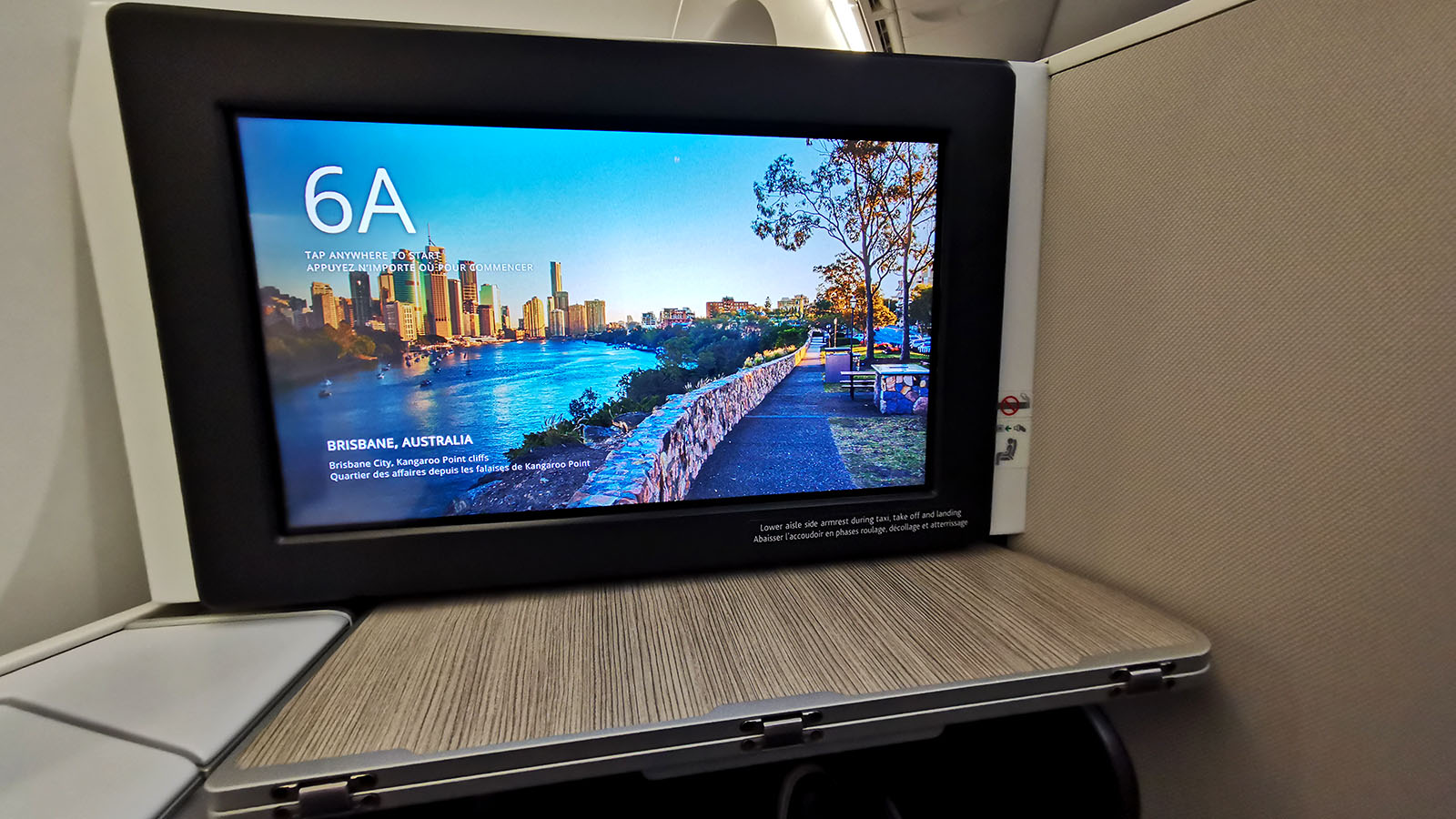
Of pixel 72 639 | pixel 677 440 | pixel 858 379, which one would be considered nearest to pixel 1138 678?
pixel 858 379

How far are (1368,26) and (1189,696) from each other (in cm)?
67

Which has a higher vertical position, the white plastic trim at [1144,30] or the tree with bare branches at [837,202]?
the white plastic trim at [1144,30]

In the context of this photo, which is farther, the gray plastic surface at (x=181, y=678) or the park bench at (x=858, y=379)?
the park bench at (x=858, y=379)

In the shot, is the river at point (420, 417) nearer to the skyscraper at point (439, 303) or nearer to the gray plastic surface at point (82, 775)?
the skyscraper at point (439, 303)

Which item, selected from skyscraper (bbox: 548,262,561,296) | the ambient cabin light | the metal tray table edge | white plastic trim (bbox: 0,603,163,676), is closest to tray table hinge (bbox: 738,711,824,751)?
the metal tray table edge

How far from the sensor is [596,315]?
29.2 inches

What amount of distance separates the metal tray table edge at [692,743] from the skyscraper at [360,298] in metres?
0.38

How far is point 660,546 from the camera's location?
0.79 meters

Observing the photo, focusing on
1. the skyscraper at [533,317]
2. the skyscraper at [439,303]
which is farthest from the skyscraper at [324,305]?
the skyscraper at [533,317]

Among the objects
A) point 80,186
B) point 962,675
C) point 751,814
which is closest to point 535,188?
point 80,186

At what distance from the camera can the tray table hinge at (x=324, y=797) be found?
477 mm

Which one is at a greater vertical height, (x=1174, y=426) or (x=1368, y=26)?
(x=1368, y=26)

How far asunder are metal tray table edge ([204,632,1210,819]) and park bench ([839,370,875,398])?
0.39 m

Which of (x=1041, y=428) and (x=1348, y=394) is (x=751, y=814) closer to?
(x=1041, y=428)
